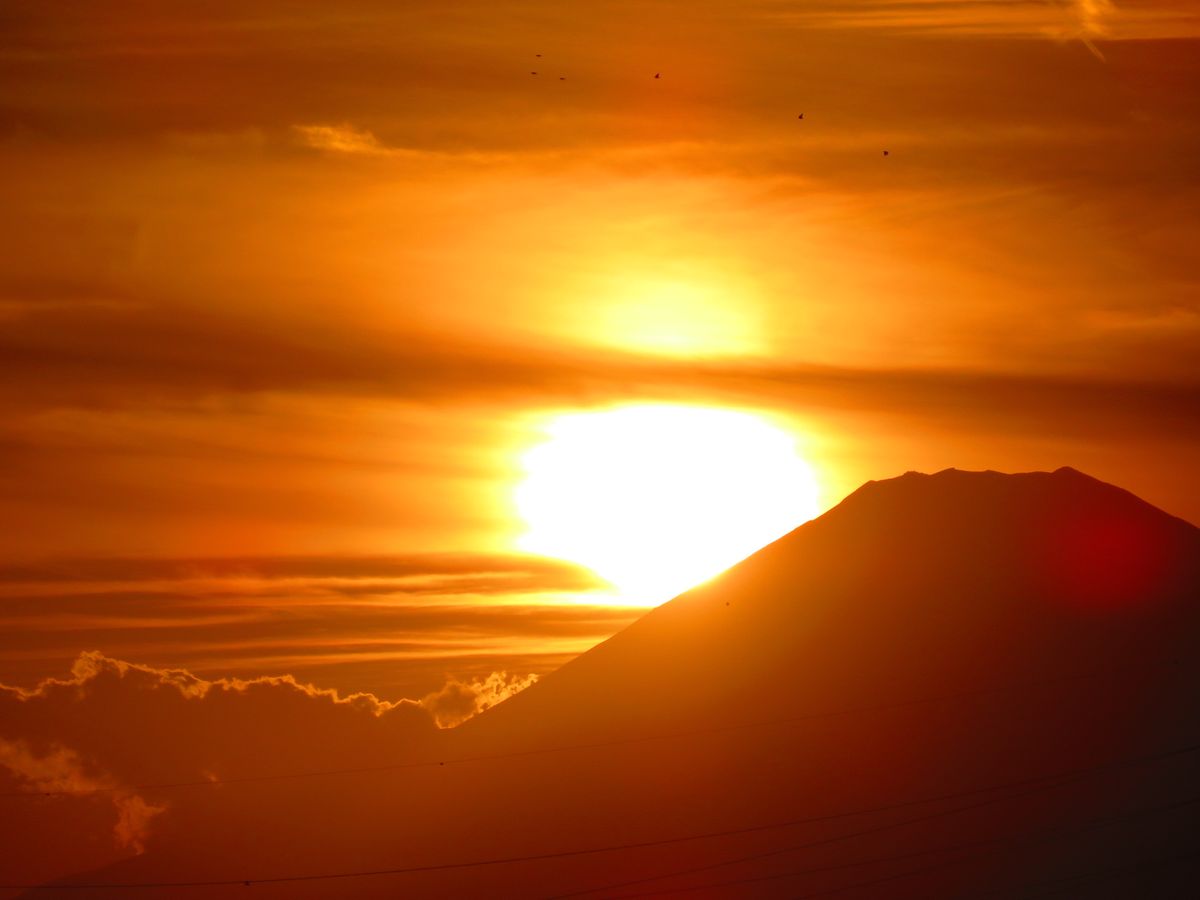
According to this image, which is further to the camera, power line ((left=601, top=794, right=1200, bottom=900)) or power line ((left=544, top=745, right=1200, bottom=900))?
power line ((left=544, top=745, right=1200, bottom=900))

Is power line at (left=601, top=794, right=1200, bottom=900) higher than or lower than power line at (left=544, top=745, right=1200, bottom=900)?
lower

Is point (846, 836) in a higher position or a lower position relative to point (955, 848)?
higher

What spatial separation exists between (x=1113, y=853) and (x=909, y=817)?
29933mm

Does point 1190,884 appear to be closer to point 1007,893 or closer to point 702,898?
point 1007,893

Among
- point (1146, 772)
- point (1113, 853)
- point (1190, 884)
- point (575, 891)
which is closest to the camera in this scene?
point (1190, 884)

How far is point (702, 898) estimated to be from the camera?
175625 millimetres

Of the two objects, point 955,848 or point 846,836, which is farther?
point 846,836

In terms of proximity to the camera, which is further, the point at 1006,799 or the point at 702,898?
the point at 1006,799

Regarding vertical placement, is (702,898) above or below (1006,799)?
below

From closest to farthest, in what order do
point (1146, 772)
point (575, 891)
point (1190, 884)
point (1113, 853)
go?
point (1190, 884)
point (1113, 853)
point (575, 891)
point (1146, 772)

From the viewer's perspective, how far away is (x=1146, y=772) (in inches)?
7554

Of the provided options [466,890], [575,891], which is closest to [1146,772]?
[575,891]

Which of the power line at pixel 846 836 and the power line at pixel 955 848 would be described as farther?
the power line at pixel 846 836

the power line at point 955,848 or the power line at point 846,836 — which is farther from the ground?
the power line at point 846,836
